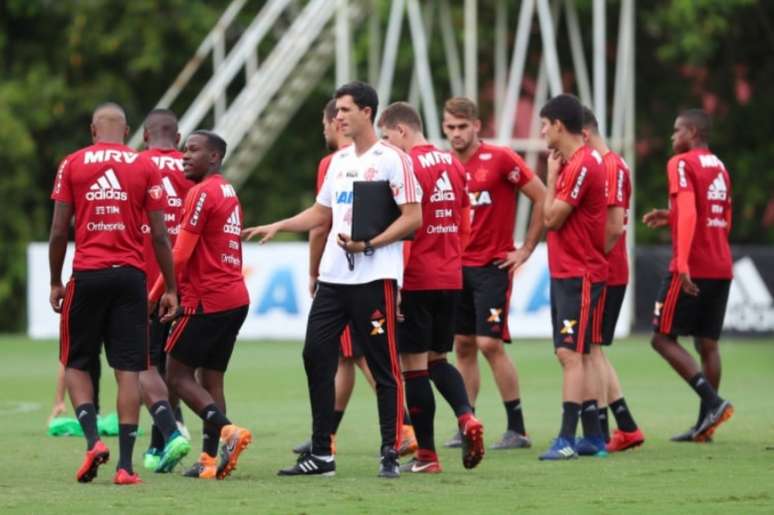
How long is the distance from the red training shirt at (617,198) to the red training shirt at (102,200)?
337 cm

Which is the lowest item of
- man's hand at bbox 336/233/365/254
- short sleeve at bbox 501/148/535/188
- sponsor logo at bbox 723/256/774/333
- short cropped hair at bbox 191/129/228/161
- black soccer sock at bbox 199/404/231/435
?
sponsor logo at bbox 723/256/774/333

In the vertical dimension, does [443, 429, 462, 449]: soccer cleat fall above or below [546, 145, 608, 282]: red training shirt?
below

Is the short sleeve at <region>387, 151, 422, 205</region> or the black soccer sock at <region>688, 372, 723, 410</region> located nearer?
the short sleeve at <region>387, 151, 422, 205</region>

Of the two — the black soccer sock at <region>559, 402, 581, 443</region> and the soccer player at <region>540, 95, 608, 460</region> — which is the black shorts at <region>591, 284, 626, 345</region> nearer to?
the soccer player at <region>540, 95, 608, 460</region>

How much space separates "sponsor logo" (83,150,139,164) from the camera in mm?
10242

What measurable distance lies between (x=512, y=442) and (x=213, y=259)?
2.91 m

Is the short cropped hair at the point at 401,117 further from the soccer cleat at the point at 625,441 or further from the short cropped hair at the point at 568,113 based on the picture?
the soccer cleat at the point at 625,441

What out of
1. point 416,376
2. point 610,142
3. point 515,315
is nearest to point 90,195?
point 416,376

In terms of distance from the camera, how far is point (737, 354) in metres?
23.8

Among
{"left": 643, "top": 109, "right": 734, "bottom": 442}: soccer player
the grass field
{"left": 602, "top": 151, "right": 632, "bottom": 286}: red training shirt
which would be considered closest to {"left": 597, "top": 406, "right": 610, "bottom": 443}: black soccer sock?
the grass field

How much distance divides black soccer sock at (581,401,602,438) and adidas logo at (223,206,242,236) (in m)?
2.75

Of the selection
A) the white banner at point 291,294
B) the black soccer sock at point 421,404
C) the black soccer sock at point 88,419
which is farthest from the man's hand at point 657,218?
the white banner at point 291,294

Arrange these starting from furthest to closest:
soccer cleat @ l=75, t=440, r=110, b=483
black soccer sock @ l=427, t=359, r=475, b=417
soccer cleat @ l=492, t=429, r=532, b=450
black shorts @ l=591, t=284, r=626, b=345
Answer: soccer cleat @ l=492, t=429, r=532, b=450 < black shorts @ l=591, t=284, r=626, b=345 < black soccer sock @ l=427, t=359, r=475, b=417 < soccer cleat @ l=75, t=440, r=110, b=483

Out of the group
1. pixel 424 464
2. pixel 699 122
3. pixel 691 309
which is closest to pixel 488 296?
pixel 691 309
